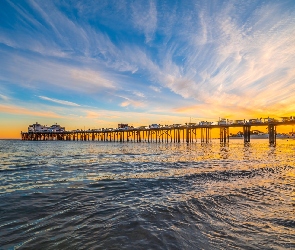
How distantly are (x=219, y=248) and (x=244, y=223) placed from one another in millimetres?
1666

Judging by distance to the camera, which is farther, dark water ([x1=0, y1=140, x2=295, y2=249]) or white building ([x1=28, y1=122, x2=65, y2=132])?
white building ([x1=28, y1=122, x2=65, y2=132])

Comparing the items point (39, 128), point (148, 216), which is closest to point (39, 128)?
point (39, 128)

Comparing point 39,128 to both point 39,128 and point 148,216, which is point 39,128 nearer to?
point 39,128

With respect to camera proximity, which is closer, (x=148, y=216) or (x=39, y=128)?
(x=148, y=216)

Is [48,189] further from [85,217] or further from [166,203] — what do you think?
[166,203]

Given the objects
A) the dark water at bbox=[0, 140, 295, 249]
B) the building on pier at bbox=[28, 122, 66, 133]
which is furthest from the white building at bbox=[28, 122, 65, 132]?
the dark water at bbox=[0, 140, 295, 249]

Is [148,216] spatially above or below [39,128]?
below

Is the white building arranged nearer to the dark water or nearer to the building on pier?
the building on pier

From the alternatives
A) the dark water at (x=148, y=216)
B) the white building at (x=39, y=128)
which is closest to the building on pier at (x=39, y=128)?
the white building at (x=39, y=128)

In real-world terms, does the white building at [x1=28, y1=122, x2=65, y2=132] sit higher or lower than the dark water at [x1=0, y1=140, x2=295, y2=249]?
higher

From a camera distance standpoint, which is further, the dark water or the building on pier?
the building on pier

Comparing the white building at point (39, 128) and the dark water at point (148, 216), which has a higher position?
the white building at point (39, 128)

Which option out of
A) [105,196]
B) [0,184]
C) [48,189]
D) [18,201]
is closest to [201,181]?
[105,196]

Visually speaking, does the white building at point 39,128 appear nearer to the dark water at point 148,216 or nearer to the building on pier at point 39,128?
the building on pier at point 39,128
